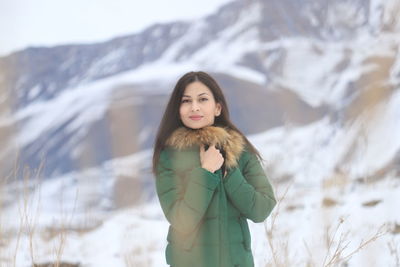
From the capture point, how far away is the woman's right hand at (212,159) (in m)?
1.06

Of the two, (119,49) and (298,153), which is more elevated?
(119,49)

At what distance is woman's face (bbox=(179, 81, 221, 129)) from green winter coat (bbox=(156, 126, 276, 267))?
3 centimetres

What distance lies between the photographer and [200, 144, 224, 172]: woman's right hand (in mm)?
1057

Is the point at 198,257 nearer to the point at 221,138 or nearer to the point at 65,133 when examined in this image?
the point at 221,138

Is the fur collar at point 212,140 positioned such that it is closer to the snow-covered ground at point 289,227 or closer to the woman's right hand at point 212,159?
the woman's right hand at point 212,159

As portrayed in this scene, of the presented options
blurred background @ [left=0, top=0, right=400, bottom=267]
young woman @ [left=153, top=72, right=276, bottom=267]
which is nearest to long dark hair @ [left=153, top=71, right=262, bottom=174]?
young woman @ [left=153, top=72, right=276, bottom=267]

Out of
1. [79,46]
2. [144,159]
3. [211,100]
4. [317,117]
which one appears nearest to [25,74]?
[79,46]

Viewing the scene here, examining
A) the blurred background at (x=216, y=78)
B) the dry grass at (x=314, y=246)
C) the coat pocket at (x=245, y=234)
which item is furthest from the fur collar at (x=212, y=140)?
the blurred background at (x=216, y=78)

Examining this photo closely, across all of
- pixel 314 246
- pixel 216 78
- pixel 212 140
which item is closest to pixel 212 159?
pixel 212 140

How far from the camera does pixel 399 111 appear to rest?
764cm

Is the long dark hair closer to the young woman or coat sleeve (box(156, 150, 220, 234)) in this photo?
the young woman

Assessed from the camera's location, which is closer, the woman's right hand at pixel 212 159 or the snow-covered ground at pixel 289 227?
the woman's right hand at pixel 212 159

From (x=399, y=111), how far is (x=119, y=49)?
877 centimetres

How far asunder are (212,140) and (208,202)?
146mm
